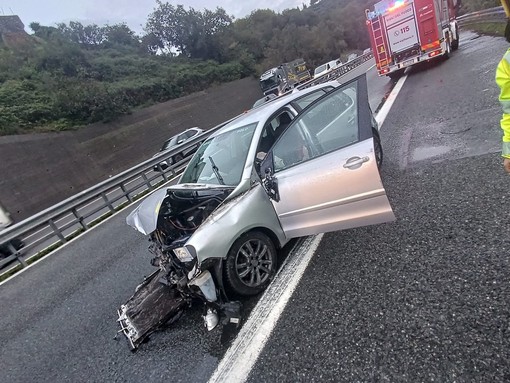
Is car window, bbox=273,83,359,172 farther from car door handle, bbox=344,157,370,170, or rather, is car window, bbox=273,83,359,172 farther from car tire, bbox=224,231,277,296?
car tire, bbox=224,231,277,296

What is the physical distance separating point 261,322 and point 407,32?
46.6ft

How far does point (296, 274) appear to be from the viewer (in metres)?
3.38

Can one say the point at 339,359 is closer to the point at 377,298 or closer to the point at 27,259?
the point at 377,298

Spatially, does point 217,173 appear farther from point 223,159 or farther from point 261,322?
point 261,322

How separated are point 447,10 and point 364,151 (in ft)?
53.4

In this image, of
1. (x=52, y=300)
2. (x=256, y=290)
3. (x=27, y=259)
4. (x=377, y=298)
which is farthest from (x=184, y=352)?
(x=27, y=259)

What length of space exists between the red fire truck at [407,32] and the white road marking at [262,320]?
12527 millimetres

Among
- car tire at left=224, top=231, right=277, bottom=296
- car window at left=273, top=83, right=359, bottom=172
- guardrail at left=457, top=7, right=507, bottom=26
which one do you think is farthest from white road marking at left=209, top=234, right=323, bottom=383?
guardrail at left=457, top=7, right=507, bottom=26

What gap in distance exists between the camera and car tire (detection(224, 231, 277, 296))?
3100 mm

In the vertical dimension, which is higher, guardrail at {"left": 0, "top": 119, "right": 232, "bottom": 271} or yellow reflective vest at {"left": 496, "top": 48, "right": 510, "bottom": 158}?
yellow reflective vest at {"left": 496, "top": 48, "right": 510, "bottom": 158}

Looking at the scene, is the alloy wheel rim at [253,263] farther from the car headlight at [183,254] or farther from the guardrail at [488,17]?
the guardrail at [488,17]

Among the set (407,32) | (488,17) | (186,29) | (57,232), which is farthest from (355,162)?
(186,29)

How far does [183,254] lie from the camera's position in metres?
2.97

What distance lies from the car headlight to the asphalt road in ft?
2.43
